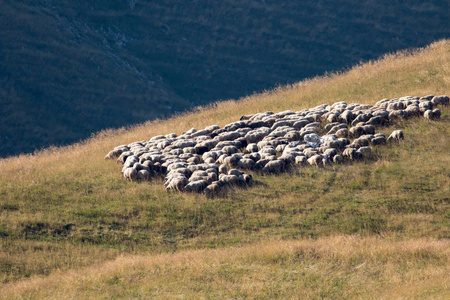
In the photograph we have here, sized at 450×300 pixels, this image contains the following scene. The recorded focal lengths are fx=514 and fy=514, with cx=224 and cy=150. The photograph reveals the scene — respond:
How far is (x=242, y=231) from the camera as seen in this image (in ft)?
70.3

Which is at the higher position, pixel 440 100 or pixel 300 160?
pixel 440 100

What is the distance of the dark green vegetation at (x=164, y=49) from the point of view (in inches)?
2879

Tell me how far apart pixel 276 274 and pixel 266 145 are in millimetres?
12028

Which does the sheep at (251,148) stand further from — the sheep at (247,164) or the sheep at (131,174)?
the sheep at (131,174)

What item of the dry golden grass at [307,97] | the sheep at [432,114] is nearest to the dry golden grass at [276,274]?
the sheep at [432,114]

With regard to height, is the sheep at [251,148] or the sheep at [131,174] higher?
the sheep at [251,148]

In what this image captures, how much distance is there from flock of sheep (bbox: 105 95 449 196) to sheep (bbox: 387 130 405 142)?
53mm

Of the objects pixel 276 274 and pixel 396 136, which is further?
pixel 396 136

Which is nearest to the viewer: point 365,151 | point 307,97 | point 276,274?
point 276,274

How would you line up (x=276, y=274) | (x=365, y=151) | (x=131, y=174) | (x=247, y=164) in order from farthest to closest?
(x=131, y=174) < (x=247, y=164) < (x=365, y=151) < (x=276, y=274)

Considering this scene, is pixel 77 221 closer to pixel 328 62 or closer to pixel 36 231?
pixel 36 231

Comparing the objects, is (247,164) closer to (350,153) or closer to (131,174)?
(350,153)

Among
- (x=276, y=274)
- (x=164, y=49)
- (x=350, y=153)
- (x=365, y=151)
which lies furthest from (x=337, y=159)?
(x=164, y=49)

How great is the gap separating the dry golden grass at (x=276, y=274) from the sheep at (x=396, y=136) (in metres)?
9.20
